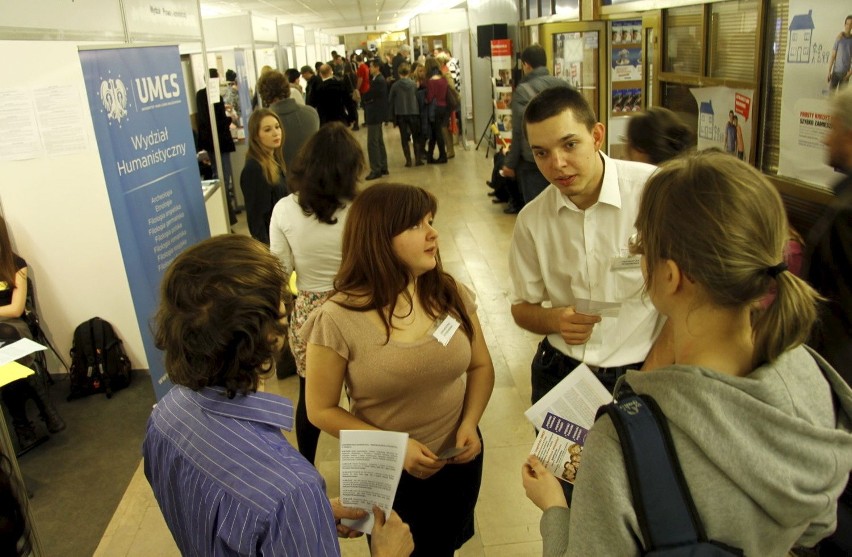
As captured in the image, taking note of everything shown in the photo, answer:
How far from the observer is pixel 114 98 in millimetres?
3137

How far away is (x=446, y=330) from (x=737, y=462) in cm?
107

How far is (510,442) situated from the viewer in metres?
3.56

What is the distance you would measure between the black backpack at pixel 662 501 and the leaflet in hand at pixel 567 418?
1.98ft

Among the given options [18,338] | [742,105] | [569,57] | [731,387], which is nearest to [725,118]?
[742,105]

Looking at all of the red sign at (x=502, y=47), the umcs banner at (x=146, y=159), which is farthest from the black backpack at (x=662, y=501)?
the red sign at (x=502, y=47)

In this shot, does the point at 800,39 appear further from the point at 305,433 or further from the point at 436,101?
the point at 436,101

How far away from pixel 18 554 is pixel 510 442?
9.07ft

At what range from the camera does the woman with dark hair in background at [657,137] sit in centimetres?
287

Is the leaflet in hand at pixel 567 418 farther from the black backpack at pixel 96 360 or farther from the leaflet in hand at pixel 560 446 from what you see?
the black backpack at pixel 96 360

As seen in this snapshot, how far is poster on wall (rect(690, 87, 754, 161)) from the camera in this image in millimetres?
3695

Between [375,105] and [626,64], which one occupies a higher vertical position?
[626,64]

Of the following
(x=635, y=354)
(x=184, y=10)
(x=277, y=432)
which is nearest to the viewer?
(x=277, y=432)

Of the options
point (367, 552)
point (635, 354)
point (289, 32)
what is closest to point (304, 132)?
point (367, 552)

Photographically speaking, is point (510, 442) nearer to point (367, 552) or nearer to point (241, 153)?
point (367, 552)
